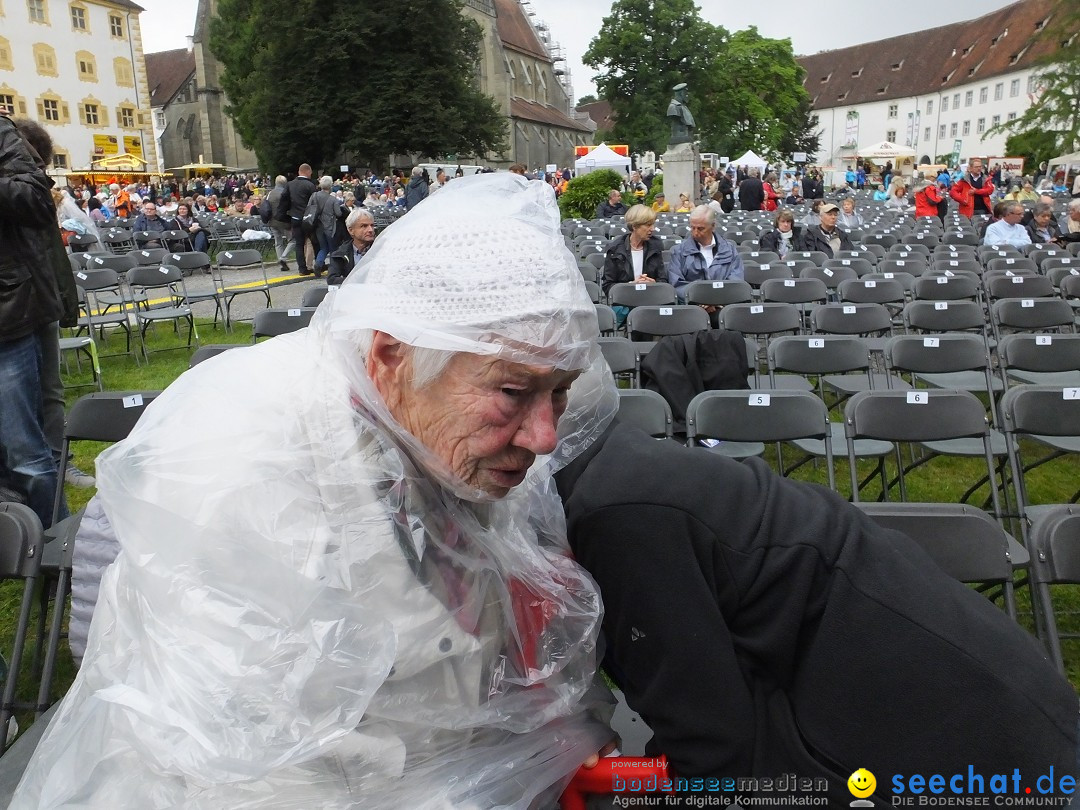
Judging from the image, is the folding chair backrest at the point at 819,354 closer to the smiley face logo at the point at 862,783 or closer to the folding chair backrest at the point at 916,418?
the folding chair backrest at the point at 916,418

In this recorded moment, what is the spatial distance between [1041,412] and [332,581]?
380cm

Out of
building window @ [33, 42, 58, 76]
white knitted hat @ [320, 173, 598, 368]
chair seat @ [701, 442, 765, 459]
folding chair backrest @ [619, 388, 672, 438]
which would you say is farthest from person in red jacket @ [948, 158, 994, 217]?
building window @ [33, 42, 58, 76]

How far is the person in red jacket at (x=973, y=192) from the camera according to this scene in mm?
17734

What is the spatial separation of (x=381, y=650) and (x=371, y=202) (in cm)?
2368

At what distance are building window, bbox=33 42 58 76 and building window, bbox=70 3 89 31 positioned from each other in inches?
Answer: 110

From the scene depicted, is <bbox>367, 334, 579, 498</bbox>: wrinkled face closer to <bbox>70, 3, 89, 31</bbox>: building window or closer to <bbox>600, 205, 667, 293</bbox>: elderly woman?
<bbox>600, 205, 667, 293</bbox>: elderly woman

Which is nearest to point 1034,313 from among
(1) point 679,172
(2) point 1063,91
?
(1) point 679,172

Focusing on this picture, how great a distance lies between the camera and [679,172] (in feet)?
75.7

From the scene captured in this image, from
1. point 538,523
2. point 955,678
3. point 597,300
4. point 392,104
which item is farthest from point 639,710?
point 392,104

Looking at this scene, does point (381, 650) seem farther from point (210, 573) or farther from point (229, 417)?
point (229, 417)

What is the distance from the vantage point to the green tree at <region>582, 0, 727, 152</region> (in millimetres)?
57062

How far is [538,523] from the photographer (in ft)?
5.05

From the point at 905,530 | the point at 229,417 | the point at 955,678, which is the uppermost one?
the point at 229,417

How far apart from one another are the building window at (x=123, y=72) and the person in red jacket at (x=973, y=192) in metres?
55.3
